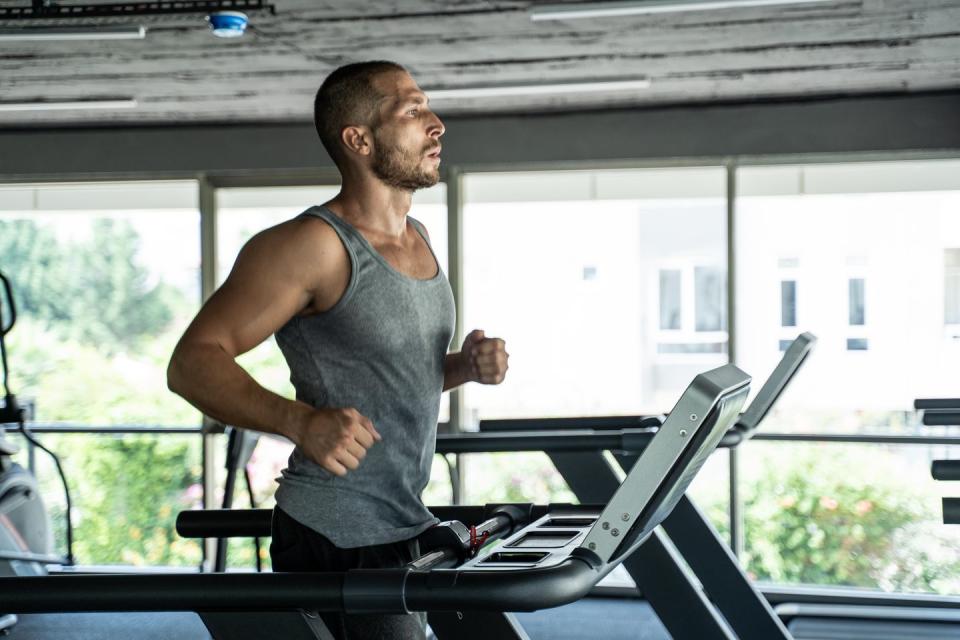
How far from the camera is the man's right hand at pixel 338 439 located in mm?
1435

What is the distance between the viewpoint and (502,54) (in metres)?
4.19

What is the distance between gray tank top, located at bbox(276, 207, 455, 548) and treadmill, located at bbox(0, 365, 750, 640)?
138mm

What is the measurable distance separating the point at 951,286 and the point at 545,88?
6.60 feet

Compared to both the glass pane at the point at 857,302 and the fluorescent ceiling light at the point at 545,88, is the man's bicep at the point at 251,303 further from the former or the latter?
the glass pane at the point at 857,302

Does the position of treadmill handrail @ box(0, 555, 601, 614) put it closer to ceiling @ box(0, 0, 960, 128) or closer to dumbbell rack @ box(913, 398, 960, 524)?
dumbbell rack @ box(913, 398, 960, 524)

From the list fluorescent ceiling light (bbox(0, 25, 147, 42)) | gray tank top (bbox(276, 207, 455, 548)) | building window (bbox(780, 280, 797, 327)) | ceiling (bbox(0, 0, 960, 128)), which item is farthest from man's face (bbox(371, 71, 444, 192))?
building window (bbox(780, 280, 797, 327))

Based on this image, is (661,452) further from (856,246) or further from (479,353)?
(856,246)

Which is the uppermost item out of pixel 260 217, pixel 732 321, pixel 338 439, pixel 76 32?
pixel 76 32

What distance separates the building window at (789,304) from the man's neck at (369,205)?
367cm

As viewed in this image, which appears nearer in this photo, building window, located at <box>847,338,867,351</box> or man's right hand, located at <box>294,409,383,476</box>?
man's right hand, located at <box>294,409,383,476</box>

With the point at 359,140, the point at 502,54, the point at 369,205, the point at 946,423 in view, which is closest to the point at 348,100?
the point at 359,140

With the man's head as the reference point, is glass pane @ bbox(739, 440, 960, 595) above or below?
below

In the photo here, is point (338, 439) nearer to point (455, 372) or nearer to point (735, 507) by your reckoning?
point (455, 372)

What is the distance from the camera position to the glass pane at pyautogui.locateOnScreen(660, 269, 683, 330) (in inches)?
208
